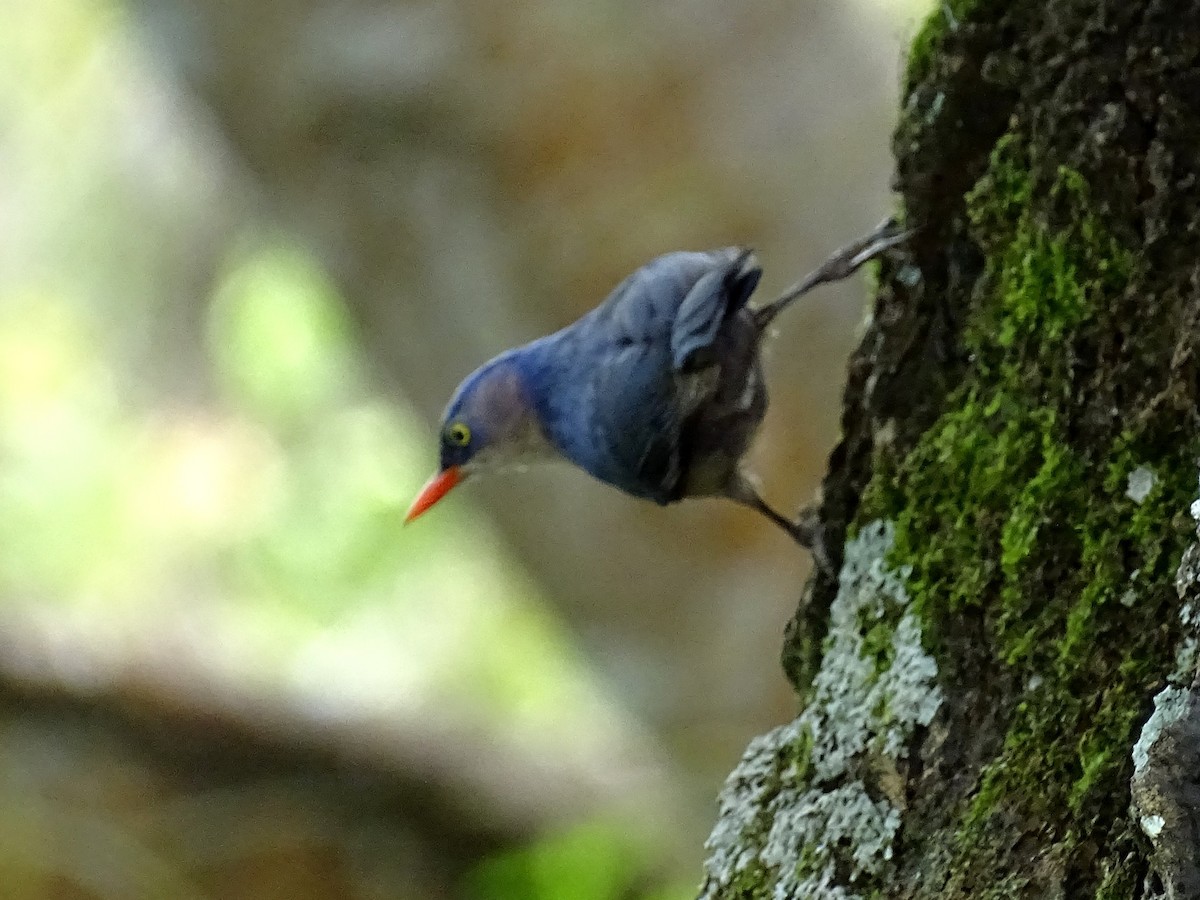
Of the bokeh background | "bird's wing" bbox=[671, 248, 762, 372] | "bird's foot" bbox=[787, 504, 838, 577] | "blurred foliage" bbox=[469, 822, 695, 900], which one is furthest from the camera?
"blurred foliage" bbox=[469, 822, 695, 900]

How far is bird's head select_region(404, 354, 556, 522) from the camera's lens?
2.43 m

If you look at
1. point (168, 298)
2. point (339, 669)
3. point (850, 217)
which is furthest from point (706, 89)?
point (168, 298)

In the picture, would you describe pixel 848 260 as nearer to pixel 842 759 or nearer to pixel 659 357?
pixel 659 357

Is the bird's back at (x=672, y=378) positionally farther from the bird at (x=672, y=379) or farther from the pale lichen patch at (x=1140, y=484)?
the pale lichen patch at (x=1140, y=484)

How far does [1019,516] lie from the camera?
1.17 meters

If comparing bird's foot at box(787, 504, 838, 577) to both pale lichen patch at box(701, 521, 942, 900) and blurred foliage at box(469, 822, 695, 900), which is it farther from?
blurred foliage at box(469, 822, 695, 900)

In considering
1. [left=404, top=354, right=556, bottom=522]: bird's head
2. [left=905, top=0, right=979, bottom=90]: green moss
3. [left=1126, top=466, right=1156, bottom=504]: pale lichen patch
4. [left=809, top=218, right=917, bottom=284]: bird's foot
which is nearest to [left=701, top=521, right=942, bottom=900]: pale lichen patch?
[left=1126, top=466, right=1156, bottom=504]: pale lichen patch

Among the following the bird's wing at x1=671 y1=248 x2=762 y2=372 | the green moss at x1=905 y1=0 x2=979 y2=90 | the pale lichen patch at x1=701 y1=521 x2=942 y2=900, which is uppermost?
the bird's wing at x1=671 y1=248 x2=762 y2=372

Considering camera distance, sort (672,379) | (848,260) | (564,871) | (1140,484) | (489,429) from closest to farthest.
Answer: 1. (1140,484)
2. (848,260)
3. (672,379)
4. (489,429)
5. (564,871)

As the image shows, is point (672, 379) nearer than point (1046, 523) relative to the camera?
No

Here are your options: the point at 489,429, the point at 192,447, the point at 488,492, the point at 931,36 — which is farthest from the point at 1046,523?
the point at 192,447

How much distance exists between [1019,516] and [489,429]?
1444 millimetres

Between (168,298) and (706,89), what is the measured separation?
4.58 metres

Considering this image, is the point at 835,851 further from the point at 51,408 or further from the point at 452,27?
the point at 51,408
